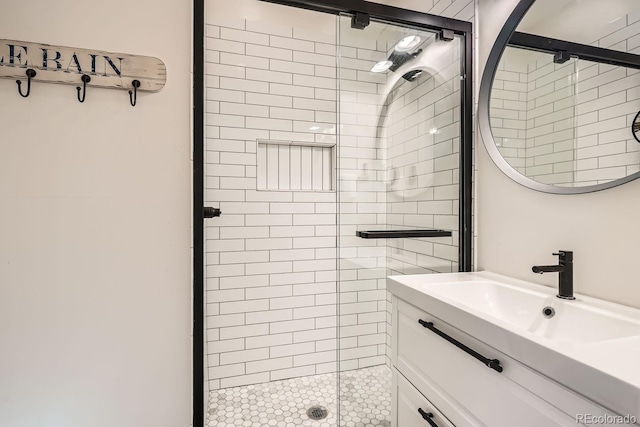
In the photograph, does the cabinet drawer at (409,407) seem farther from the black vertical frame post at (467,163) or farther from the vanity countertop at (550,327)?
the black vertical frame post at (467,163)

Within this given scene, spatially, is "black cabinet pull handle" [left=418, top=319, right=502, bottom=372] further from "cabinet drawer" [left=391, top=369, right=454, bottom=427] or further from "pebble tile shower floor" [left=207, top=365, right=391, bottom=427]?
"pebble tile shower floor" [left=207, top=365, right=391, bottom=427]

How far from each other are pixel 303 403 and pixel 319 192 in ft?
4.71

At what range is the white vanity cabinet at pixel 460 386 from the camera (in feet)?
2.35

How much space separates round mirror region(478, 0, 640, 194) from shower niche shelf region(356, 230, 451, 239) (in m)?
0.49

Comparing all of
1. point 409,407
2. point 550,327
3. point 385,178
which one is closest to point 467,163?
point 385,178

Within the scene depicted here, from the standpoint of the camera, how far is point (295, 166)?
95.4 inches

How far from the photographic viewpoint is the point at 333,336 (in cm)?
245

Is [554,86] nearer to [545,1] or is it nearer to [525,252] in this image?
[545,1]

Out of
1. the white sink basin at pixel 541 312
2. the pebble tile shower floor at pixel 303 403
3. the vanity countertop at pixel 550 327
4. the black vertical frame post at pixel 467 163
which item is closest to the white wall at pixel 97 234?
the pebble tile shower floor at pixel 303 403

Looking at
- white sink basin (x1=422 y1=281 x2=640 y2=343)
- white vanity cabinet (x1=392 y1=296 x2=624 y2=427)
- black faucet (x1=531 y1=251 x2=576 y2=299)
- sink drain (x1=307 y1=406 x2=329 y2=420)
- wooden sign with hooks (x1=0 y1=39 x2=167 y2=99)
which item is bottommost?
sink drain (x1=307 y1=406 x2=329 y2=420)

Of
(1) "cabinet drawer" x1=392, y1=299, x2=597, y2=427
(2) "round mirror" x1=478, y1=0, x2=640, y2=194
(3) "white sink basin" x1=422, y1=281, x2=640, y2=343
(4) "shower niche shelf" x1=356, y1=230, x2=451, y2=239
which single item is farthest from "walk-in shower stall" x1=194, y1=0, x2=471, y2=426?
(1) "cabinet drawer" x1=392, y1=299, x2=597, y2=427

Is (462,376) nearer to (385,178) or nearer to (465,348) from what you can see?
(465,348)

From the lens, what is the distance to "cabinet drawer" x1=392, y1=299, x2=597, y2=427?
30.1 inches

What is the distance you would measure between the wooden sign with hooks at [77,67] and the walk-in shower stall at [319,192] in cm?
20
